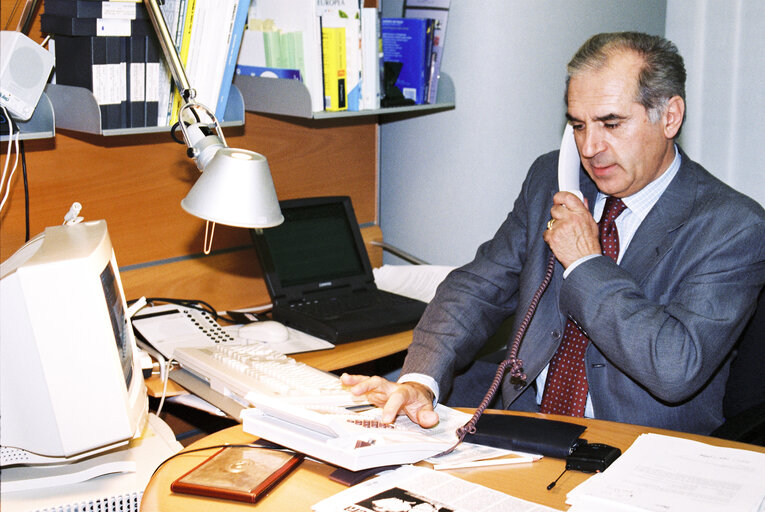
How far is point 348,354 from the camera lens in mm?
2004

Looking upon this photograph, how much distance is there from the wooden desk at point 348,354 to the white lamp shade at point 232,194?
0.63 m

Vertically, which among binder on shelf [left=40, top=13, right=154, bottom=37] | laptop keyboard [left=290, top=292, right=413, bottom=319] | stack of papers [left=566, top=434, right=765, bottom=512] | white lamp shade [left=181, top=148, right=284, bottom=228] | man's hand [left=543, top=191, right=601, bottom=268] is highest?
binder on shelf [left=40, top=13, right=154, bottom=37]

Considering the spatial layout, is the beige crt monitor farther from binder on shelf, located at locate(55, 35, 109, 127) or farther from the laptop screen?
the laptop screen

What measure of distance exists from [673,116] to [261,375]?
3.57 ft

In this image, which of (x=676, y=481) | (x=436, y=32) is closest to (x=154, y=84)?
(x=436, y=32)

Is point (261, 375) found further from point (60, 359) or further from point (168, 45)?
point (168, 45)

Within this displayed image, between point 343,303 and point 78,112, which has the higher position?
point 78,112

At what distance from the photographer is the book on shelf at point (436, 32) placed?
98.0 inches

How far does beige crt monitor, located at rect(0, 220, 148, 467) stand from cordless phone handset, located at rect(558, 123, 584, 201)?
3.71ft

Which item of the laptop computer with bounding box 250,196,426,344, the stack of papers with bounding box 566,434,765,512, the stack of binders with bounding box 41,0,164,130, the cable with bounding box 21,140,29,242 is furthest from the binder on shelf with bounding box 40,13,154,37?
the stack of papers with bounding box 566,434,765,512

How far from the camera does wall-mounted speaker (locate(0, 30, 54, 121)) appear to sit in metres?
1.68

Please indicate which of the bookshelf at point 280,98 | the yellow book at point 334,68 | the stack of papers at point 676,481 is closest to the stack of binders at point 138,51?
the bookshelf at point 280,98

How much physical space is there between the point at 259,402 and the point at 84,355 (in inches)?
11.6

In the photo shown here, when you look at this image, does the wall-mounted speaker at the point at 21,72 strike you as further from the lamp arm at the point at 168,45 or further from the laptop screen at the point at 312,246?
the laptop screen at the point at 312,246
